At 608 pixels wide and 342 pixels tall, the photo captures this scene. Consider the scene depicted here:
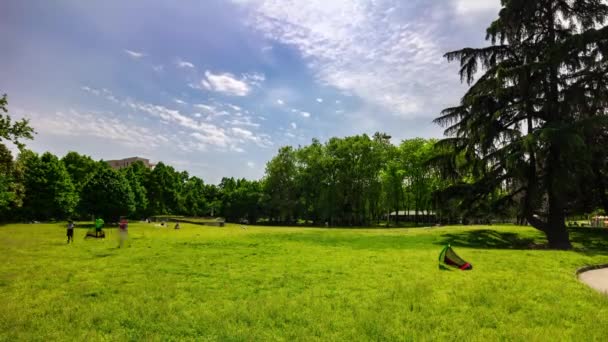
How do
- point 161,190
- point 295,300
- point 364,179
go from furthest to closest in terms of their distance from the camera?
point 161,190, point 364,179, point 295,300

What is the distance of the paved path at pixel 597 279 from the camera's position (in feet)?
35.7

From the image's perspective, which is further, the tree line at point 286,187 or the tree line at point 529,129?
the tree line at point 286,187

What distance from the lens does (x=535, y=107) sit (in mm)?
23859

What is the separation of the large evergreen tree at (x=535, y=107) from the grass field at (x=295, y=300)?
7.65 meters

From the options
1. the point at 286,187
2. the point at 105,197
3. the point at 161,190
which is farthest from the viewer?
the point at 286,187

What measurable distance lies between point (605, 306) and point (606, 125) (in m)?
15.4

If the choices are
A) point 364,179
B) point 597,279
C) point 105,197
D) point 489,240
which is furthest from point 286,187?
point 597,279

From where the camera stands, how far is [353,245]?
23125mm

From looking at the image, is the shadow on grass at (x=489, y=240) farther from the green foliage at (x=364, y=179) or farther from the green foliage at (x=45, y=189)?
A: the green foliage at (x=45, y=189)

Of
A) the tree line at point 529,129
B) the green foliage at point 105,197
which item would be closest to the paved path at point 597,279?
the tree line at point 529,129

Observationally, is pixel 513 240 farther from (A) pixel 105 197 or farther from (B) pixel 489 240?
(A) pixel 105 197

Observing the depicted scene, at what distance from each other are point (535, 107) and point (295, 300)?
23339mm

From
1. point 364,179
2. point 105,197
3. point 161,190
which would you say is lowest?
point 105,197

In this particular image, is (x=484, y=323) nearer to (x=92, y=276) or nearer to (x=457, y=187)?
(x=92, y=276)
